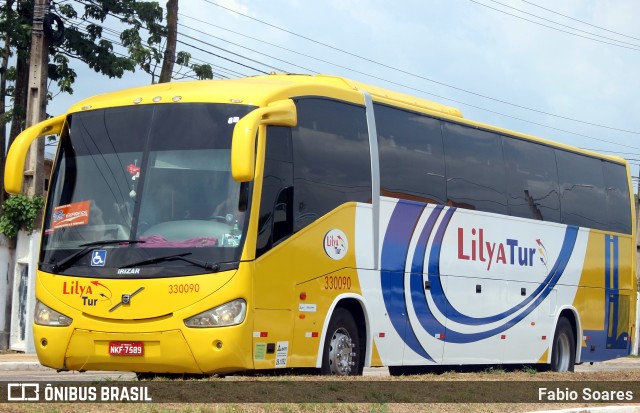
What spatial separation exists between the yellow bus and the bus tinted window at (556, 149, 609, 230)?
2.95 metres

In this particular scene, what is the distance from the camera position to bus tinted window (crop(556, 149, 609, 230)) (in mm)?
21719

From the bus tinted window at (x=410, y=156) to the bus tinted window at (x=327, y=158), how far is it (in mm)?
538

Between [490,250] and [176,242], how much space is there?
730 centimetres

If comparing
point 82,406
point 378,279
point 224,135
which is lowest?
point 82,406

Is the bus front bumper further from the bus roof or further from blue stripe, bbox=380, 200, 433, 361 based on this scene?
blue stripe, bbox=380, 200, 433, 361

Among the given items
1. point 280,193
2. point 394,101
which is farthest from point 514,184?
point 280,193

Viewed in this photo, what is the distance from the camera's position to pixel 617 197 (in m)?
23.5

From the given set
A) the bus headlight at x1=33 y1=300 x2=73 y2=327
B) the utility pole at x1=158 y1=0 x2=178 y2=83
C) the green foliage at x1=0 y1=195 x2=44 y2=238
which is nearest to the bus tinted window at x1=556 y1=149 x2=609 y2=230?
the bus headlight at x1=33 y1=300 x2=73 y2=327

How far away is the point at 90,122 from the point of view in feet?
47.4

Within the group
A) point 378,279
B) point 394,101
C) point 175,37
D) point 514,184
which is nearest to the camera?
point 378,279

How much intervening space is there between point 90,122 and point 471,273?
22.5 feet

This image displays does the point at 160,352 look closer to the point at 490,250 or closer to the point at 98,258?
the point at 98,258

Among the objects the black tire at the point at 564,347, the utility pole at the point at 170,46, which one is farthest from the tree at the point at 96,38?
the black tire at the point at 564,347

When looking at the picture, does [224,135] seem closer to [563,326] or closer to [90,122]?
[90,122]
